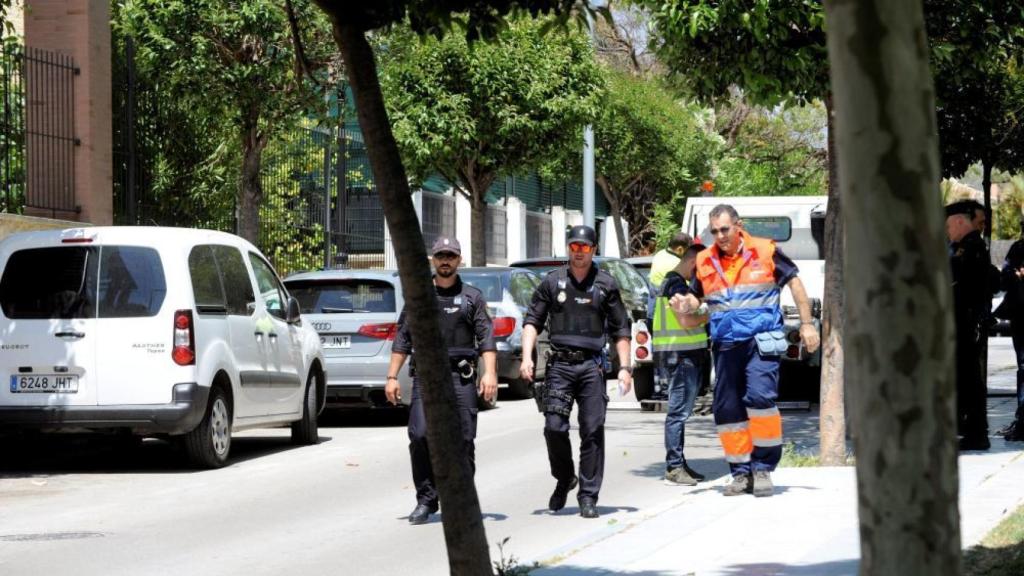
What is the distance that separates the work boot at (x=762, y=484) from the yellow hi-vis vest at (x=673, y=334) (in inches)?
66.4

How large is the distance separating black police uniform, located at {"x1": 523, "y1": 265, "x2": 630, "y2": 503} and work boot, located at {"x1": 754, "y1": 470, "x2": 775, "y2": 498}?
0.95 metres

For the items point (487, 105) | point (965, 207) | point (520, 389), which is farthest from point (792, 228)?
point (487, 105)

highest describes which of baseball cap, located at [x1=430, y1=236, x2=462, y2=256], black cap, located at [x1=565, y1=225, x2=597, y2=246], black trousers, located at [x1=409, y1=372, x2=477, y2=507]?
black cap, located at [x1=565, y1=225, x2=597, y2=246]

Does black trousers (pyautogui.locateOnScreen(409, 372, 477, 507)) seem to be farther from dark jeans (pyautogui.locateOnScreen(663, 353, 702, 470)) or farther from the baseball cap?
dark jeans (pyautogui.locateOnScreen(663, 353, 702, 470))

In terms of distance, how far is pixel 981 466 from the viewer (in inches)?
432

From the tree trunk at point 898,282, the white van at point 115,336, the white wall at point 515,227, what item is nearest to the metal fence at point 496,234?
the white wall at point 515,227

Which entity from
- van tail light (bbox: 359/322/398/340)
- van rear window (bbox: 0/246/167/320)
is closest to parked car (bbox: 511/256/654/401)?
van tail light (bbox: 359/322/398/340)

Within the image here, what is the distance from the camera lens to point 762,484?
9.76 meters

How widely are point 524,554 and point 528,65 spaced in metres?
22.0

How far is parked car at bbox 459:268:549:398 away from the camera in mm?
19062

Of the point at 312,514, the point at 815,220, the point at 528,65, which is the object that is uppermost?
the point at 528,65

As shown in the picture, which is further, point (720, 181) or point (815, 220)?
point (720, 181)

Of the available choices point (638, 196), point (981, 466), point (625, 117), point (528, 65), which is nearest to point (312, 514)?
point (981, 466)

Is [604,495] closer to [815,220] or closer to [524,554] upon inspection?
[524,554]
